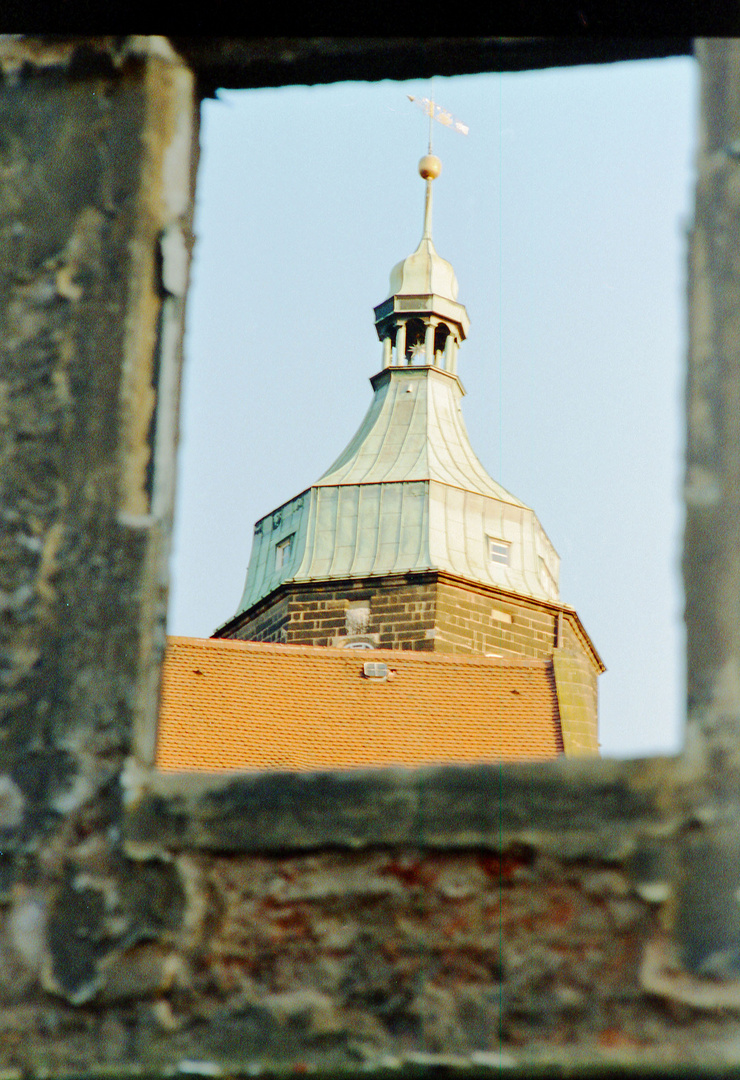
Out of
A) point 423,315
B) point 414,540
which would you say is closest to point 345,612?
point 414,540

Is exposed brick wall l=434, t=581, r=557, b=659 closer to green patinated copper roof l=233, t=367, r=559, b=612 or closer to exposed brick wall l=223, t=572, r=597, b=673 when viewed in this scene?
exposed brick wall l=223, t=572, r=597, b=673

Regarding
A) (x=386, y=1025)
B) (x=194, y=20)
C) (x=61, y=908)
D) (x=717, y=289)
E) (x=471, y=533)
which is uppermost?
(x=471, y=533)

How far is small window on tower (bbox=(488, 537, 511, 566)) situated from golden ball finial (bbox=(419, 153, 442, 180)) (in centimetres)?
1247

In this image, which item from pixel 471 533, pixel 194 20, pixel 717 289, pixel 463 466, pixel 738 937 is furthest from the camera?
pixel 463 466

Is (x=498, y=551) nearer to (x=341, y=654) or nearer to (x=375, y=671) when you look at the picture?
(x=341, y=654)

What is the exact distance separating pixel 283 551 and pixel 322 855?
29.8 m

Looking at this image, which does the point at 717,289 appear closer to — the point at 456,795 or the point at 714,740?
the point at 714,740

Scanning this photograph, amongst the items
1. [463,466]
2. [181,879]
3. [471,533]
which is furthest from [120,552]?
[463,466]

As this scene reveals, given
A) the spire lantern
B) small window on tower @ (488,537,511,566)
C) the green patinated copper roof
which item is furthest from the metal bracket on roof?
the spire lantern

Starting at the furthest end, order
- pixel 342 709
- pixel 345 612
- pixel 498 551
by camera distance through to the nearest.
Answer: pixel 498 551, pixel 345 612, pixel 342 709

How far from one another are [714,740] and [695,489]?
41cm

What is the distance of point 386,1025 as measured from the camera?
233 cm

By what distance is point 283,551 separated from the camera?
32125mm

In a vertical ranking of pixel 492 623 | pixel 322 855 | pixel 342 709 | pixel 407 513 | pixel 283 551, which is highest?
pixel 407 513
